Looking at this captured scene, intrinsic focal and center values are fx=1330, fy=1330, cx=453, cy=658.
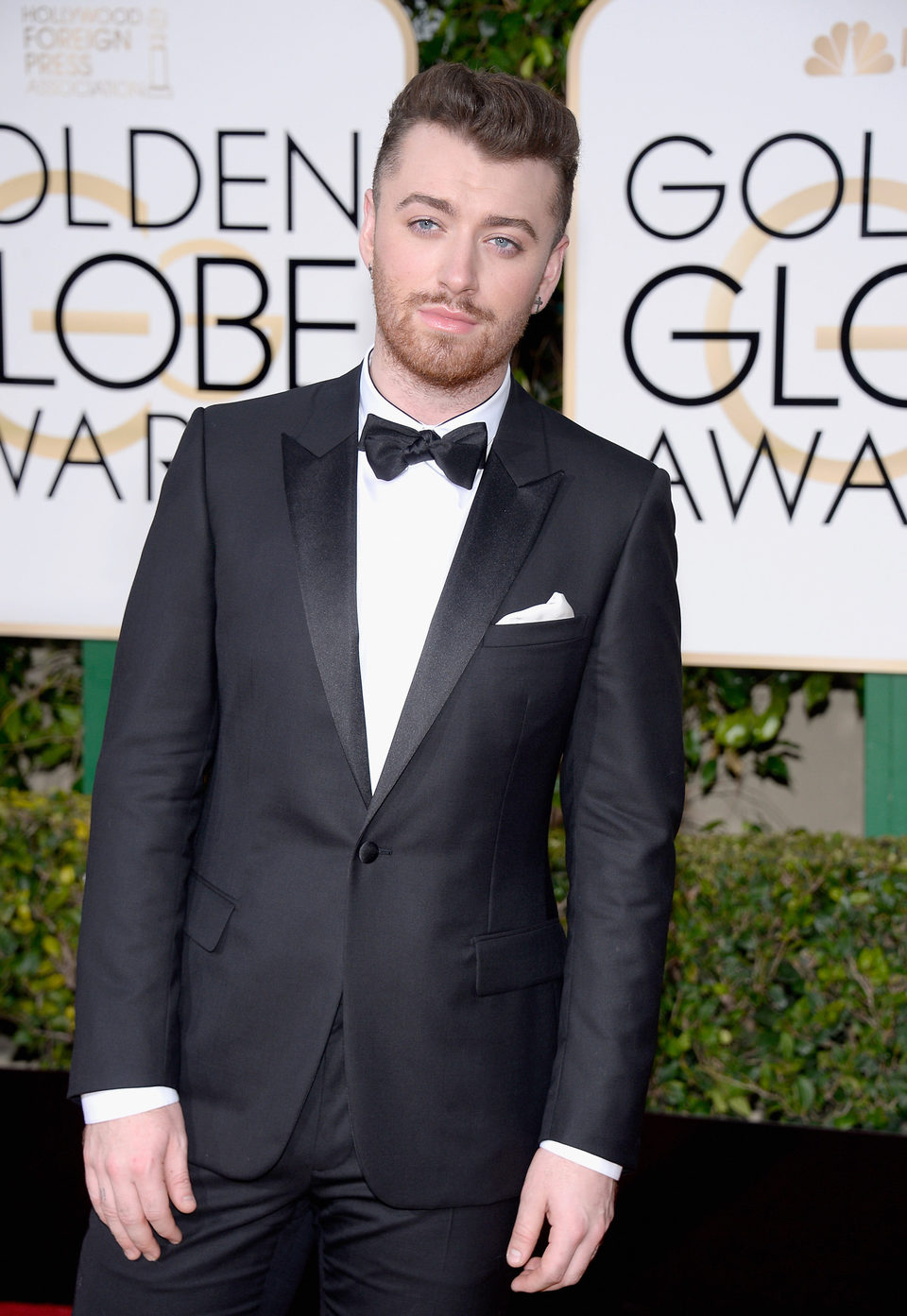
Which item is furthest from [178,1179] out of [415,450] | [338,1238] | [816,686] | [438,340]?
[816,686]

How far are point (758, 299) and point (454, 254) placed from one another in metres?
1.79

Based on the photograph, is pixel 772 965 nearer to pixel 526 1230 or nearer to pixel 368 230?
pixel 526 1230

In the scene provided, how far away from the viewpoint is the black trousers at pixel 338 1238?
57.7 inches

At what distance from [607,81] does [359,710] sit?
88.6 inches

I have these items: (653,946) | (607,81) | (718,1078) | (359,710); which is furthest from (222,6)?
(718,1078)

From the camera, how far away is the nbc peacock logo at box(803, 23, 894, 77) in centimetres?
306

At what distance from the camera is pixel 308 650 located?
4.81 ft

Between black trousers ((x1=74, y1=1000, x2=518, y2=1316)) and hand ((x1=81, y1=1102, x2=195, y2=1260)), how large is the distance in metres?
0.05

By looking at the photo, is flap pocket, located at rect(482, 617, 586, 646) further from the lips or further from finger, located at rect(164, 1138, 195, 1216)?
finger, located at rect(164, 1138, 195, 1216)

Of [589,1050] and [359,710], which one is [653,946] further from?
[359,710]

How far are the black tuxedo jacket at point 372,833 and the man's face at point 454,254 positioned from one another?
0.14 metres

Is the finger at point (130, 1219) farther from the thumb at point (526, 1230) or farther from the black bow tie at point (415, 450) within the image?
the black bow tie at point (415, 450)

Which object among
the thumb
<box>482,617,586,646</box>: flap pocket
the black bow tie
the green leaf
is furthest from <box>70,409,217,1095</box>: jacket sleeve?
the green leaf

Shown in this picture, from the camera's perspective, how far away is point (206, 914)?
1522 mm
